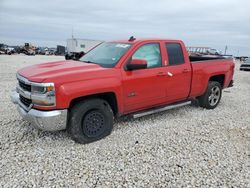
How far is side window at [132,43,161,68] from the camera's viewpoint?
4273 mm

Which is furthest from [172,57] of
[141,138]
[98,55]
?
[141,138]

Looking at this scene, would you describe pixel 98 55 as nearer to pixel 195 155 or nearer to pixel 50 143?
pixel 50 143

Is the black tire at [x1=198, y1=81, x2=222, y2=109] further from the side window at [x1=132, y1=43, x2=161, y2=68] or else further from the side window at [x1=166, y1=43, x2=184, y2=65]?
the side window at [x1=132, y1=43, x2=161, y2=68]

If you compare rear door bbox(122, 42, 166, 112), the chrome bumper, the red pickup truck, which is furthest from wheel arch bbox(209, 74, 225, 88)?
the chrome bumper

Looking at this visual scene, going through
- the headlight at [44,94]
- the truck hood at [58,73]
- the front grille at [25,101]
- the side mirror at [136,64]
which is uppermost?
the side mirror at [136,64]

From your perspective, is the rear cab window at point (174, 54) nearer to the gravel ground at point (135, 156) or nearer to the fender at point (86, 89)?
A: the gravel ground at point (135, 156)

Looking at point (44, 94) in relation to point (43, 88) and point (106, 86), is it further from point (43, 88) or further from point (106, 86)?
point (106, 86)

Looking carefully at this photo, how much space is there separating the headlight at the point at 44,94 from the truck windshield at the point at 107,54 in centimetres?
116

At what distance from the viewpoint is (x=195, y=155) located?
11.4ft

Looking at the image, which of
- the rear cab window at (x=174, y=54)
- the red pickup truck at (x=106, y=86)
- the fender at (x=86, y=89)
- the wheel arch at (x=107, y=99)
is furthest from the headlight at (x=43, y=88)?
the rear cab window at (x=174, y=54)

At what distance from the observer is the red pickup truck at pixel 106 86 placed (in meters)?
3.29

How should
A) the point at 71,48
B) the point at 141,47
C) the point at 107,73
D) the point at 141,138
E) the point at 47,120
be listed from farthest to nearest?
the point at 71,48, the point at 141,47, the point at 141,138, the point at 107,73, the point at 47,120

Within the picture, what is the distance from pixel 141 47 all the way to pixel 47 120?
2279mm

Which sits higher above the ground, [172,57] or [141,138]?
[172,57]
